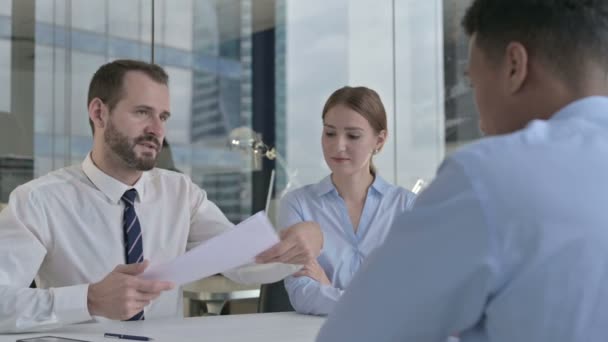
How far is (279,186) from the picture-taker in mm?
5293

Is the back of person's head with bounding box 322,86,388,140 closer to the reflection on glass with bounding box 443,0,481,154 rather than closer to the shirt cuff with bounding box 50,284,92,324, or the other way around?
the shirt cuff with bounding box 50,284,92,324

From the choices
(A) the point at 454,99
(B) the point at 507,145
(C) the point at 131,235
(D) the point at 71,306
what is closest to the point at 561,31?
(B) the point at 507,145

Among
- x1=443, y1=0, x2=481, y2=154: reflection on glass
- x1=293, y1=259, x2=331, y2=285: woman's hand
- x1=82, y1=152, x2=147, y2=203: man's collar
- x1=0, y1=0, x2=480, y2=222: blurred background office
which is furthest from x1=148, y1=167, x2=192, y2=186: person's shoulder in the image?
x1=443, y1=0, x2=481, y2=154: reflection on glass

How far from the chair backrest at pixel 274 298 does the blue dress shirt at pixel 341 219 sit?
168 mm

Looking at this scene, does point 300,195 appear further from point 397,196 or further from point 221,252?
point 221,252

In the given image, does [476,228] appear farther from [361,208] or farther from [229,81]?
[229,81]

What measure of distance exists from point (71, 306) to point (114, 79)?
92 centimetres

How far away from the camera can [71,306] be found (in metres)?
1.78

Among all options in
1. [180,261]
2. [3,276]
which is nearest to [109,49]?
[3,276]

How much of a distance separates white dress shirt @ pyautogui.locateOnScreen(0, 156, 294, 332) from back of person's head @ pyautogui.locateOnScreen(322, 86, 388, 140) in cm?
68

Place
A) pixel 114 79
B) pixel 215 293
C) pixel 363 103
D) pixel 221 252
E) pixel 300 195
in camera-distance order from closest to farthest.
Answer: pixel 221 252 → pixel 114 79 → pixel 300 195 → pixel 363 103 → pixel 215 293

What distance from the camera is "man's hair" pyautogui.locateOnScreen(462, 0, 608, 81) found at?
2.92ft

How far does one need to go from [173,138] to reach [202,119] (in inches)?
11.1

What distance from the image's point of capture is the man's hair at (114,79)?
8.00 ft
